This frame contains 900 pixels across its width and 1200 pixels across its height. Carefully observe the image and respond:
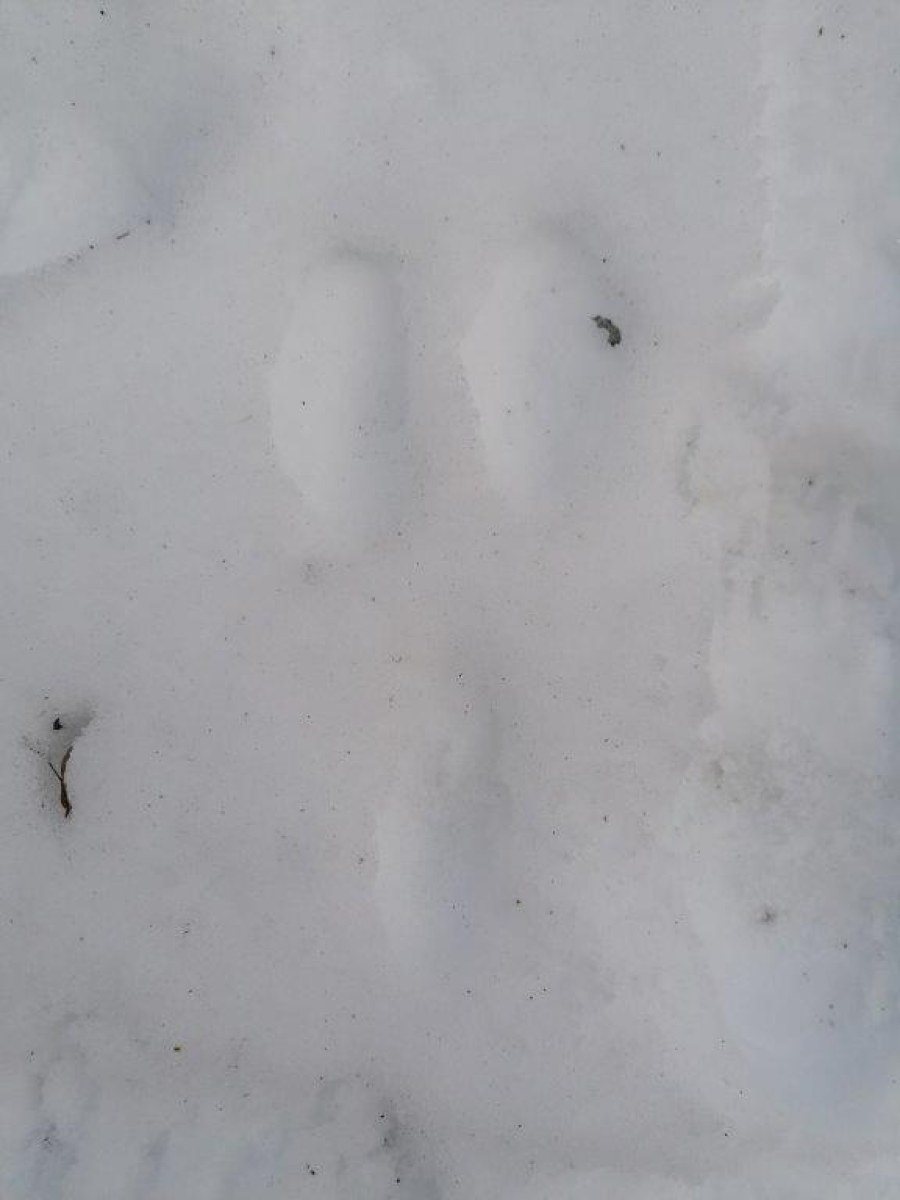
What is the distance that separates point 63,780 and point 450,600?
0.43 meters

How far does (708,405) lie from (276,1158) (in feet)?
2.78

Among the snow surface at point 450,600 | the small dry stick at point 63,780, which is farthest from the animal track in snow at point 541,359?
the small dry stick at point 63,780

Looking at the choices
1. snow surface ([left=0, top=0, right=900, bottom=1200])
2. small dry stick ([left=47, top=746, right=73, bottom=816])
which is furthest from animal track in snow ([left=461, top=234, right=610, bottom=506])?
small dry stick ([left=47, top=746, right=73, bottom=816])

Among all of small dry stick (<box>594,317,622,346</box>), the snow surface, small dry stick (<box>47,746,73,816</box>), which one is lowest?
small dry stick (<box>47,746,73,816</box>)

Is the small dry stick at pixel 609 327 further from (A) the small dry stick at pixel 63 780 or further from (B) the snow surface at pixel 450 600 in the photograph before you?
(A) the small dry stick at pixel 63 780

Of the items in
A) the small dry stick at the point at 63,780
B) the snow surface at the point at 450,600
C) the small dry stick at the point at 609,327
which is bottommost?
the small dry stick at the point at 63,780

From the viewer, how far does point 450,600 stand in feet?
3.31

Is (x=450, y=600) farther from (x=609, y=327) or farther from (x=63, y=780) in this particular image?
(x=63, y=780)

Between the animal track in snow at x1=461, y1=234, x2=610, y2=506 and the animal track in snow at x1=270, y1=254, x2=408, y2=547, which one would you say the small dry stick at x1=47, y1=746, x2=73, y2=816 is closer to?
the animal track in snow at x1=270, y1=254, x2=408, y2=547

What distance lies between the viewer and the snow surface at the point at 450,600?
0.95 meters

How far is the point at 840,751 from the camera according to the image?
37.8 inches

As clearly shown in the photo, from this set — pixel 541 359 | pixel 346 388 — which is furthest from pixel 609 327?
pixel 346 388

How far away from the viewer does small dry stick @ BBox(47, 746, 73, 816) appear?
104 cm

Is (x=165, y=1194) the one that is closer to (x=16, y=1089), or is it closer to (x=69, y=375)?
(x=16, y=1089)
